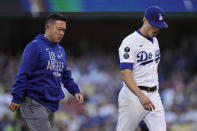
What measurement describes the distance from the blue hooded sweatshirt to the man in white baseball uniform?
765 mm

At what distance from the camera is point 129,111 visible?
602 centimetres

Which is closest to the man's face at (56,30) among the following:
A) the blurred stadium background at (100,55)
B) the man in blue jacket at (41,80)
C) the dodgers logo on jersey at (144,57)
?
the man in blue jacket at (41,80)

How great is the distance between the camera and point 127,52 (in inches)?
233

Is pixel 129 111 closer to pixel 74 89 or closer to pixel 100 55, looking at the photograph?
pixel 74 89

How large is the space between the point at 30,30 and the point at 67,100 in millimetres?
5995

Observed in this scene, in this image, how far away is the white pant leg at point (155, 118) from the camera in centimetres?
591

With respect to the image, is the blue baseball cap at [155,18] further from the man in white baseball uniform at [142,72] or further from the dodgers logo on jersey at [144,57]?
the dodgers logo on jersey at [144,57]

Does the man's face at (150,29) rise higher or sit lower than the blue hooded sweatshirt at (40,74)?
higher

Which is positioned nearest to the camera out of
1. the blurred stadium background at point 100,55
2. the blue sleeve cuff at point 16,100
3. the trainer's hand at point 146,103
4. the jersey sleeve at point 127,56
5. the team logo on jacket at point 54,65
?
the blue sleeve cuff at point 16,100

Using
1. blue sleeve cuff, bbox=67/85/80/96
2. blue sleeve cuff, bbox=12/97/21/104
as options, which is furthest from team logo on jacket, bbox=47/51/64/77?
blue sleeve cuff, bbox=12/97/21/104

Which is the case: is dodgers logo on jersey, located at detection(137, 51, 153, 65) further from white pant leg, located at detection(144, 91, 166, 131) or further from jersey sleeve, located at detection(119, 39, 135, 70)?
white pant leg, located at detection(144, 91, 166, 131)

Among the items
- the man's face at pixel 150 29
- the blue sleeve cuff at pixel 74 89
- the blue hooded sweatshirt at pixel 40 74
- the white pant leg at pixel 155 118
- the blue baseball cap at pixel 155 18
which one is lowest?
the white pant leg at pixel 155 118

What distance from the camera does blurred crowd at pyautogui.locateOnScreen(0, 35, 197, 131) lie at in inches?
442

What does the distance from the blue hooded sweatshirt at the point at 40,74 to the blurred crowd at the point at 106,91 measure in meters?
3.66
